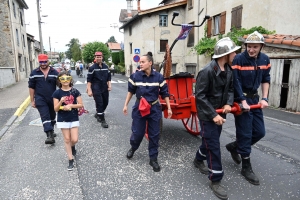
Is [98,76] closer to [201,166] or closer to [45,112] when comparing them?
[45,112]

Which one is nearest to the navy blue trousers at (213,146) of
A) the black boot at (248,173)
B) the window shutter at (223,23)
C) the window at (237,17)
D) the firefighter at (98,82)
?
the black boot at (248,173)

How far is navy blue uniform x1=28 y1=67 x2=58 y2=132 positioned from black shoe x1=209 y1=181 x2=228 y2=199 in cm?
342

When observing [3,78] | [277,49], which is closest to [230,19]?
[277,49]

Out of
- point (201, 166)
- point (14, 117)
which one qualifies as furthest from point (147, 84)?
point (14, 117)

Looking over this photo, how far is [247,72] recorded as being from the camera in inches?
120

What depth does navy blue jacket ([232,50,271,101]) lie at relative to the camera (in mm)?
3033

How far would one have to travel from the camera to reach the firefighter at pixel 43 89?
452cm

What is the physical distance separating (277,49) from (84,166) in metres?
7.58

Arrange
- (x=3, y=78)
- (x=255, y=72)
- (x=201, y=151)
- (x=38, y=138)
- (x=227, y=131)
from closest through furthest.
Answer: (x=255, y=72) < (x=201, y=151) < (x=38, y=138) < (x=227, y=131) < (x=3, y=78)

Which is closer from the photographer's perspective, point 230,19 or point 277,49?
point 277,49

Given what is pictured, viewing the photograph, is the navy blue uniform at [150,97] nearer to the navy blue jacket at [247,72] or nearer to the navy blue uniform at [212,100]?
the navy blue uniform at [212,100]

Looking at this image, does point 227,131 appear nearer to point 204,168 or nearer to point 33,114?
point 204,168

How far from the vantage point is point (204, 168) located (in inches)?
134

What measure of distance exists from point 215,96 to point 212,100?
0.06 meters
